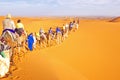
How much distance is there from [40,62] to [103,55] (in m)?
6.54

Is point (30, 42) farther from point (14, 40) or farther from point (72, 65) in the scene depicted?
point (72, 65)

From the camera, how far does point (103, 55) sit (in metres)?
17.6

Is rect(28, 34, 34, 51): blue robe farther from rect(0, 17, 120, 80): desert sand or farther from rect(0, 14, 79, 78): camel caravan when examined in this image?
rect(0, 17, 120, 80): desert sand

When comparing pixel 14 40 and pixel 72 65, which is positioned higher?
pixel 14 40

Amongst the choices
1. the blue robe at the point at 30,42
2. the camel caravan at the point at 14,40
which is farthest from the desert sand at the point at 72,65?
the blue robe at the point at 30,42

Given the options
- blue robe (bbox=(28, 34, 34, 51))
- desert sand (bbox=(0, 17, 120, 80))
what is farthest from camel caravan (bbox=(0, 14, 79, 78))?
desert sand (bbox=(0, 17, 120, 80))

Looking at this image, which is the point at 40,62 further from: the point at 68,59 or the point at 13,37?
the point at 68,59

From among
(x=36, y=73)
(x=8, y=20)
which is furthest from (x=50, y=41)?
(x=36, y=73)

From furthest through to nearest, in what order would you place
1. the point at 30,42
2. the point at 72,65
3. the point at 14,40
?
the point at 30,42 < the point at 72,65 < the point at 14,40

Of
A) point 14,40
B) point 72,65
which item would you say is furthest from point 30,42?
point 72,65

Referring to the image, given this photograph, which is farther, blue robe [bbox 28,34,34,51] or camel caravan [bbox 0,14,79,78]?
blue robe [bbox 28,34,34,51]

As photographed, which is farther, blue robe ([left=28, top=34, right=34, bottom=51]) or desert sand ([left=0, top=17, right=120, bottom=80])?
blue robe ([left=28, top=34, right=34, bottom=51])

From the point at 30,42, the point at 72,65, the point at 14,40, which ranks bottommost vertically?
the point at 72,65

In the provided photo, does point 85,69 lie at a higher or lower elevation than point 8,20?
lower
